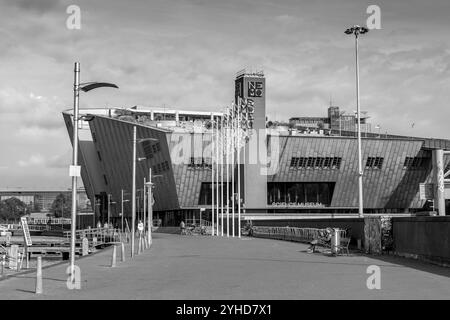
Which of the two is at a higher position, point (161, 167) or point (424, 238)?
point (161, 167)

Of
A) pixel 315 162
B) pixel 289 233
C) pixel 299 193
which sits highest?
pixel 315 162

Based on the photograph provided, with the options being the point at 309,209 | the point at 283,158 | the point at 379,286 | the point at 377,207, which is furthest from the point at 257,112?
the point at 379,286

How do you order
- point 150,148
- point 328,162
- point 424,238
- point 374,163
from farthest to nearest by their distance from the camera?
point 150,148
point 374,163
point 328,162
point 424,238

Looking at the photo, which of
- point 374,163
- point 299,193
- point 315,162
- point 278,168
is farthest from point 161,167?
point 374,163

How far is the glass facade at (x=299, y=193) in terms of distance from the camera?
10600cm

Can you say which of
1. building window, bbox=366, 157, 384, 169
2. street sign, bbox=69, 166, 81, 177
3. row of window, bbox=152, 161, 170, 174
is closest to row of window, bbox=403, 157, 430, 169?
building window, bbox=366, 157, 384, 169

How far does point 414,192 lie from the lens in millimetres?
109625

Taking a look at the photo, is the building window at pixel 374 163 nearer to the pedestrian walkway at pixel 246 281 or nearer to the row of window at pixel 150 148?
the row of window at pixel 150 148

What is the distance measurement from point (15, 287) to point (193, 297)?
5821 mm

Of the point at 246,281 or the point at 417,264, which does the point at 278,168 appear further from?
the point at 246,281

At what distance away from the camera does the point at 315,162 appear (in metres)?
103

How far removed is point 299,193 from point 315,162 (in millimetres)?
6976
